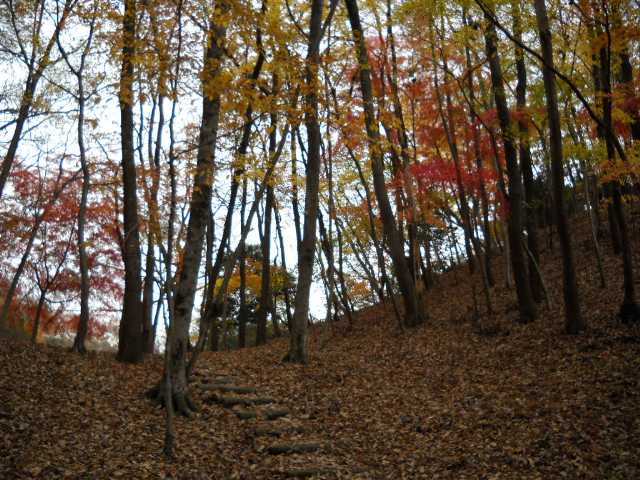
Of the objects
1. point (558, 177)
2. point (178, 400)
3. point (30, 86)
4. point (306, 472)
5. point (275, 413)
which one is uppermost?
point (30, 86)

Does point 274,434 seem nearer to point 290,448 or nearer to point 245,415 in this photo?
point 290,448

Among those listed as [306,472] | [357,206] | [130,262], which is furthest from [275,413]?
[357,206]

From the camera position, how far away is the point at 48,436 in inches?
253

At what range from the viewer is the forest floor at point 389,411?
6.20 metres

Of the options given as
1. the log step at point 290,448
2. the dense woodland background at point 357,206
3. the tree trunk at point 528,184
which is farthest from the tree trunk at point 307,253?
the tree trunk at point 528,184

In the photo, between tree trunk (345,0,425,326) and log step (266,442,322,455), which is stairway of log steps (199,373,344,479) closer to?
log step (266,442,322,455)

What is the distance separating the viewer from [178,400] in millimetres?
8125

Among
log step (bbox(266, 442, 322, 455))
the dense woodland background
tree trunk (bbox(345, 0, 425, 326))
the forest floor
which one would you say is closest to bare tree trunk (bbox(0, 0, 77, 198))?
the dense woodland background

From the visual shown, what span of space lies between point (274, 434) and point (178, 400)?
1603 mm

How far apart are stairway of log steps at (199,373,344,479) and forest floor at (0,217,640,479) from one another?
64 mm

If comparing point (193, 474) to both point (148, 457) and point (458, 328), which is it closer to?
point (148, 457)

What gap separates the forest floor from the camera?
20.3 feet

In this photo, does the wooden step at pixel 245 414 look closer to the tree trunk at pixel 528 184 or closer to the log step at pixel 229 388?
the log step at pixel 229 388

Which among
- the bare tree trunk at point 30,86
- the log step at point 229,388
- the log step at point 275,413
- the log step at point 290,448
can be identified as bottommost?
the log step at point 290,448
